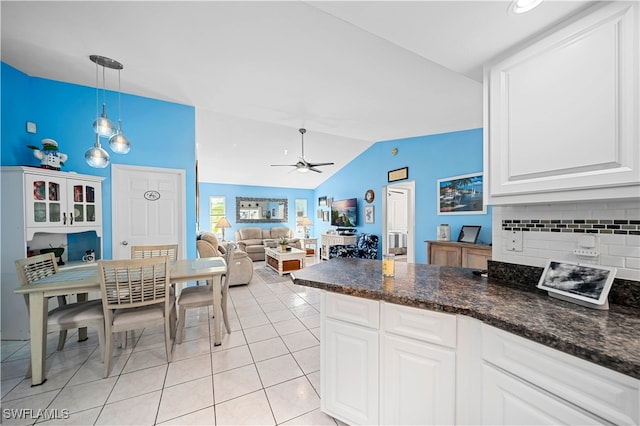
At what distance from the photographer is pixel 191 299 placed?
2434 millimetres

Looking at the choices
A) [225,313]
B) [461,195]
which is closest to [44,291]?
[225,313]

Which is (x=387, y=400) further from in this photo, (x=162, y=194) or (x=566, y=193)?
(x=162, y=194)

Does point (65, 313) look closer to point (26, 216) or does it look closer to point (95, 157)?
point (26, 216)

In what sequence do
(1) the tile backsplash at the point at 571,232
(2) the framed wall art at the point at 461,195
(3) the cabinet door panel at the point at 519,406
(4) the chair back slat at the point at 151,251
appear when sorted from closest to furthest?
1. (3) the cabinet door panel at the point at 519,406
2. (1) the tile backsplash at the point at 571,232
3. (4) the chair back slat at the point at 151,251
4. (2) the framed wall art at the point at 461,195

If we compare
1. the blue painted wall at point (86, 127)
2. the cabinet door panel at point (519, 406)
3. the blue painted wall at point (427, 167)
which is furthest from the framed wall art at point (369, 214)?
the cabinet door panel at point (519, 406)

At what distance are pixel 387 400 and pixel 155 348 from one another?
2.30m

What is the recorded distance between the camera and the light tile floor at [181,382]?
1.55 metres

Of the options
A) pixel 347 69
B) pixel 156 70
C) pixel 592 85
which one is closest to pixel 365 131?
pixel 347 69

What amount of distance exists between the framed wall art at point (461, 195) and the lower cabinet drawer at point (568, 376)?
3190 mm

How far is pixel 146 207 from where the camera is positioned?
3484 mm

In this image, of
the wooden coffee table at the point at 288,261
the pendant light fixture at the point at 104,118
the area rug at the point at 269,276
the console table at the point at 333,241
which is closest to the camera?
the pendant light fixture at the point at 104,118

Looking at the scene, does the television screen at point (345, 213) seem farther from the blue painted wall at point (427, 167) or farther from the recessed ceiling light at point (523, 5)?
the recessed ceiling light at point (523, 5)

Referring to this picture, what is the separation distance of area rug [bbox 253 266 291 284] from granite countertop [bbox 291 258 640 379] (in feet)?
10.9

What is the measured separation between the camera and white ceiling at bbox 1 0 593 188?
122 cm
